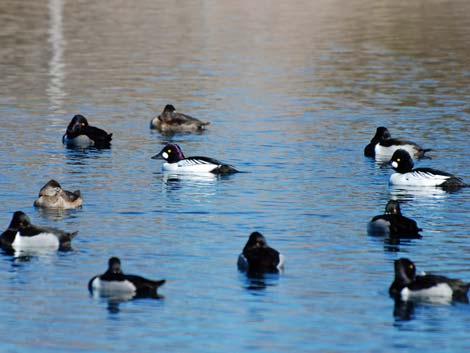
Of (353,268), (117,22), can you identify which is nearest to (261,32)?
(117,22)

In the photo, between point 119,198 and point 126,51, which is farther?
point 126,51

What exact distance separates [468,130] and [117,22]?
46.1 meters

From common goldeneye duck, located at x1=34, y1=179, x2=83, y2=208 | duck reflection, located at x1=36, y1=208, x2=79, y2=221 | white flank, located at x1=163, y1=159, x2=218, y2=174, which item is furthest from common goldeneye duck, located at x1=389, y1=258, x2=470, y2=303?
white flank, located at x1=163, y1=159, x2=218, y2=174

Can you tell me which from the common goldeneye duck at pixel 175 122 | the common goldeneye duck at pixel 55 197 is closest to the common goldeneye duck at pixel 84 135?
the common goldeneye duck at pixel 175 122

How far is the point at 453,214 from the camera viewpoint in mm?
27703

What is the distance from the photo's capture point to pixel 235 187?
3089cm

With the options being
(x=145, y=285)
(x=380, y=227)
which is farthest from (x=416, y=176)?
(x=145, y=285)

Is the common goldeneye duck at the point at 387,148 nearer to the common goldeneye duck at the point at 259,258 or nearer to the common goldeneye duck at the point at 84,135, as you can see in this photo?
the common goldeneye duck at the point at 84,135

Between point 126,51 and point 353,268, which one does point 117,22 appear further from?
point 353,268

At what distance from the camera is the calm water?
18906mm

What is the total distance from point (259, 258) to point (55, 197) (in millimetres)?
7201

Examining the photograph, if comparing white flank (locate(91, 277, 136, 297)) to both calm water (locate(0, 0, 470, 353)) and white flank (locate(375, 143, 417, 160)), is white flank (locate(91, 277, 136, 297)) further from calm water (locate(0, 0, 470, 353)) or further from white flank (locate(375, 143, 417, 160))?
white flank (locate(375, 143, 417, 160))

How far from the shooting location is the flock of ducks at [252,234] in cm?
2017

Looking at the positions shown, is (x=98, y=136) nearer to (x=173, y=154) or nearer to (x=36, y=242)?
(x=173, y=154)
